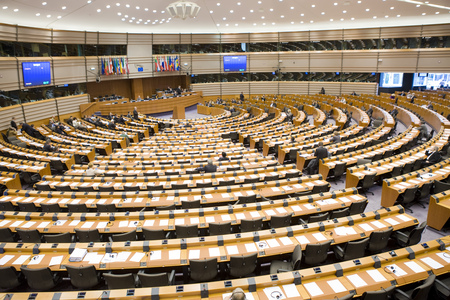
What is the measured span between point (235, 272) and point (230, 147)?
9.25 metres

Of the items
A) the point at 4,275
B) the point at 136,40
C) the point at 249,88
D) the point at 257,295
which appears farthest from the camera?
the point at 249,88

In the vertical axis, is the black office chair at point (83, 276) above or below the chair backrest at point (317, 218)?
below

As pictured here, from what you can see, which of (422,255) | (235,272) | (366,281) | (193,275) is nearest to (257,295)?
(235,272)

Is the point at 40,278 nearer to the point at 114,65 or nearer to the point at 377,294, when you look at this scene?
the point at 377,294

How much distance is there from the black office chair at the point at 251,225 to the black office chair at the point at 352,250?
1752 millimetres

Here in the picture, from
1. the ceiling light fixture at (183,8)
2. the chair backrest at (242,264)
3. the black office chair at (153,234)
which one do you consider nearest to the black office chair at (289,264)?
the chair backrest at (242,264)

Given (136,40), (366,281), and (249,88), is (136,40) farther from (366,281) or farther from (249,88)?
(366,281)

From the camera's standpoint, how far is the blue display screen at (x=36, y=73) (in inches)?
810

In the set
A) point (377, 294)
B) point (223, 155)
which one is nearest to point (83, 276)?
point (377, 294)

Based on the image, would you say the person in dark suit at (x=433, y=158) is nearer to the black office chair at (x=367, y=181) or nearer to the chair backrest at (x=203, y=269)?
the black office chair at (x=367, y=181)

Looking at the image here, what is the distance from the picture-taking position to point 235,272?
18.5 feet

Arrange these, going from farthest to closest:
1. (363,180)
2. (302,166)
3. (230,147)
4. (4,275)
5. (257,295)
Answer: (230,147) < (302,166) < (363,180) < (4,275) < (257,295)

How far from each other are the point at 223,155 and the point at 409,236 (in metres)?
6.85

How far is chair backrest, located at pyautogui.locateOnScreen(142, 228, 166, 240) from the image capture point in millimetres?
6496
